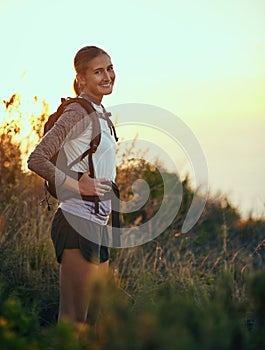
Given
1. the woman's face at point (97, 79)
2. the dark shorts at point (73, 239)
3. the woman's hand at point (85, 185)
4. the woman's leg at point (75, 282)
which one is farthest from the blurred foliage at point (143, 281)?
the woman's face at point (97, 79)

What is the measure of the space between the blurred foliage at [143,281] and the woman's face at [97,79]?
4.24 ft

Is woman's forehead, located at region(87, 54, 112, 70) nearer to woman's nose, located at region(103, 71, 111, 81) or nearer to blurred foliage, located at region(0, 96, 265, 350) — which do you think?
woman's nose, located at region(103, 71, 111, 81)

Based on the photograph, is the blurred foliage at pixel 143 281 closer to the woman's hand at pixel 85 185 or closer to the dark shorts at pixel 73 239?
the dark shorts at pixel 73 239

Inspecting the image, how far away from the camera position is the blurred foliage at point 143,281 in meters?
3.01

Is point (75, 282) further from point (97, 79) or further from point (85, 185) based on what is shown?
point (97, 79)

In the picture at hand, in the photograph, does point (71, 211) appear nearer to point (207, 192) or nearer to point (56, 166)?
point (56, 166)

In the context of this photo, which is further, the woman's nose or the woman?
the woman's nose

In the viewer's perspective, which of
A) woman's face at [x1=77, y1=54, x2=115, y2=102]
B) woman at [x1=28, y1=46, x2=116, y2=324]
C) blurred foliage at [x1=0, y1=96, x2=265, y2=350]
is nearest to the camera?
blurred foliage at [x1=0, y1=96, x2=265, y2=350]

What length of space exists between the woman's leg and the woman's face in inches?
40.6

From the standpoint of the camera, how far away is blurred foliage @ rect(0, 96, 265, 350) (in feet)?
9.87

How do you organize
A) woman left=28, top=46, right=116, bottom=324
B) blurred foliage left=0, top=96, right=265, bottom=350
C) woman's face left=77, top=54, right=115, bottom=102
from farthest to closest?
woman's face left=77, top=54, right=115, bottom=102 < woman left=28, top=46, right=116, bottom=324 < blurred foliage left=0, top=96, right=265, bottom=350

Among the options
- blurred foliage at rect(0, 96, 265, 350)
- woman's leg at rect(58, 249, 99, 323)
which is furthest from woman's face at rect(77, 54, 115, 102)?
blurred foliage at rect(0, 96, 265, 350)

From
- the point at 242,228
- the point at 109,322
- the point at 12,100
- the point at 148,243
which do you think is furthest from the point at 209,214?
the point at 109,322

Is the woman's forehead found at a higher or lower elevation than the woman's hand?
higher
